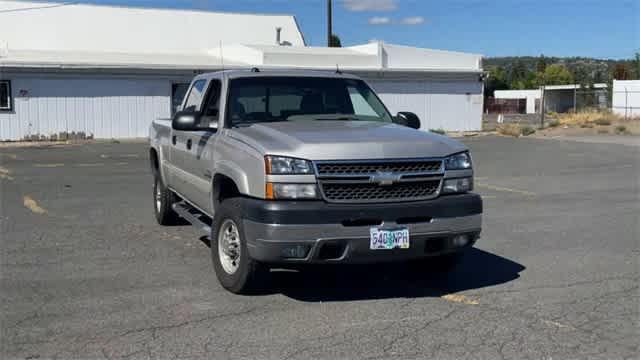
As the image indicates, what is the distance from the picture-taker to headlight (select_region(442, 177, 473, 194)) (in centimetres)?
638

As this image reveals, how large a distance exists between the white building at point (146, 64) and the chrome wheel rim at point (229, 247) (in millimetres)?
24485

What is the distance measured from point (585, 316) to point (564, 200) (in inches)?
285

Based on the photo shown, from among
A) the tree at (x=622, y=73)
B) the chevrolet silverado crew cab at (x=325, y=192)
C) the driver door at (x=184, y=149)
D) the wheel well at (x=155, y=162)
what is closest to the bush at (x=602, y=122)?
the wheel well at (x=155, y=162)

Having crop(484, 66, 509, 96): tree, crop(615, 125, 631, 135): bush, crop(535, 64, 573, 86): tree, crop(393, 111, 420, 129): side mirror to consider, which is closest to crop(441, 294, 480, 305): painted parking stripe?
crop(393, 111, 420, 129): side mirror

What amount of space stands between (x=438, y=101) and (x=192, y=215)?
30.1m

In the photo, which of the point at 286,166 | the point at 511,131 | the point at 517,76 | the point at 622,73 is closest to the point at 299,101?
the point at 286,166

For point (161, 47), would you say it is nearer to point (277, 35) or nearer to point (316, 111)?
point (277, 35)

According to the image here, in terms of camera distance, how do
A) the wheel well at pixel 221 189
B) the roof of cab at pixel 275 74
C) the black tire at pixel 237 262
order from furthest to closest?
the roof of cab at pixel 275 74
the wheel well at pixel 221 189
the black tire at pixel 237 262

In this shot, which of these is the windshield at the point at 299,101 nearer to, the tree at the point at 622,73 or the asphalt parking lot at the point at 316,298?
the asphalt parking lot at the point at 316,298

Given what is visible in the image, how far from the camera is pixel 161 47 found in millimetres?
39500

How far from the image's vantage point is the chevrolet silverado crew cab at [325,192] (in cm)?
592

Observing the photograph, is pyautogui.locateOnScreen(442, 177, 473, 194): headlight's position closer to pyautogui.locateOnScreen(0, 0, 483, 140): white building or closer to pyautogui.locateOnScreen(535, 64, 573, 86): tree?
pyautogui.locateOnScreen(0, 0, 483, 140): white building

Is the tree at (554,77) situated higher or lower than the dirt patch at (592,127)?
higher

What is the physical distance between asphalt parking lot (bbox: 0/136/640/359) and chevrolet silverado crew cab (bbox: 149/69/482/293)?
447 mm
